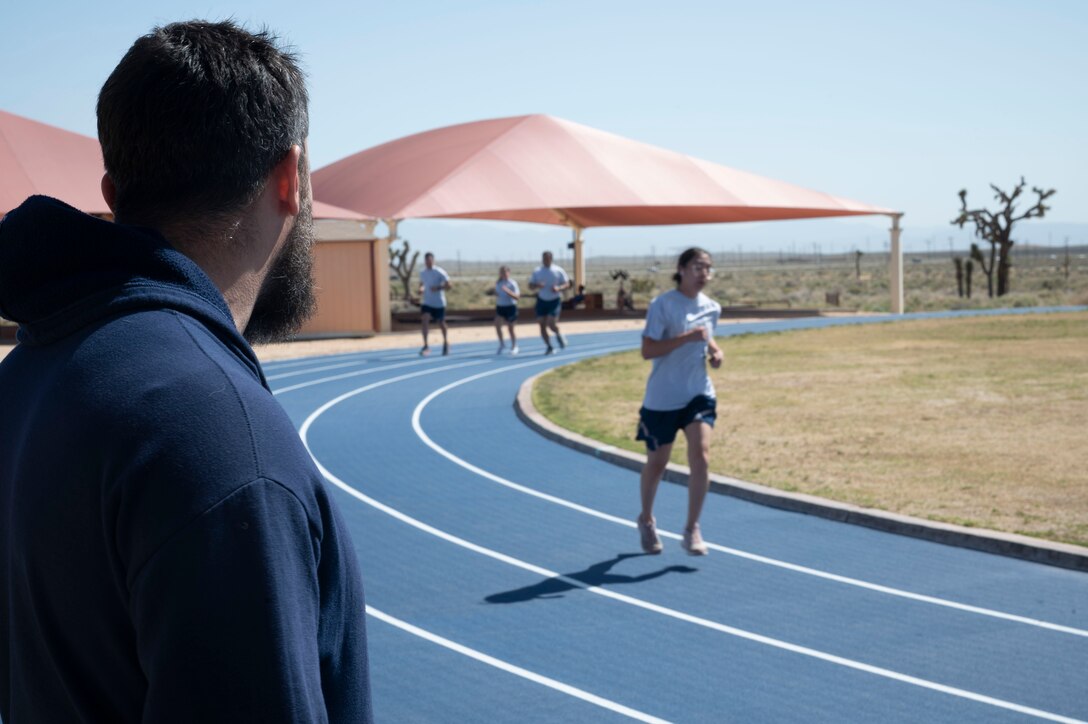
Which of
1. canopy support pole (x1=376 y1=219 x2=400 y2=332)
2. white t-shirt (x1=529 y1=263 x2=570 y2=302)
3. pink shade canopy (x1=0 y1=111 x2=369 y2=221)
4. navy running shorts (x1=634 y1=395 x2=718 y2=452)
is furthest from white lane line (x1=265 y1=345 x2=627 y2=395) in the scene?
navy running shorts (x1=634 y1=395 x2=718 y2=452)

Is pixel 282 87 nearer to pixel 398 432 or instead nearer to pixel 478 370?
pixel 398 432

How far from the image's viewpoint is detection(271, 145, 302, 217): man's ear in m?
1.63

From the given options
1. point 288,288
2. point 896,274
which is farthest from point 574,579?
point 896,274

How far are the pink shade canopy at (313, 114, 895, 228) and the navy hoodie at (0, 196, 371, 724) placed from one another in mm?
31266

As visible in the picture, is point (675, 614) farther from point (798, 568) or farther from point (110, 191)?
point (110, 191)

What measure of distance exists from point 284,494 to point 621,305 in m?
39.6

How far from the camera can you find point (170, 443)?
129 centimetres

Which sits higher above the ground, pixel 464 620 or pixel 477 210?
pixel 477 210

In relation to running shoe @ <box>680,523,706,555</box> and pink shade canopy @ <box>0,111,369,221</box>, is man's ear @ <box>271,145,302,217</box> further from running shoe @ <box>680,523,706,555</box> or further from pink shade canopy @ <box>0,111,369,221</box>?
pink shade canopy @ <box>0,111,369,221</box>

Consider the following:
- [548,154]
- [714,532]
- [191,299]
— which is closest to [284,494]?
[191,299]

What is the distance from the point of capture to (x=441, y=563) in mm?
8484

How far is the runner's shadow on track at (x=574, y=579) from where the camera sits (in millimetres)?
7617

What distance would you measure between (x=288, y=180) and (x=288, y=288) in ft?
0.69

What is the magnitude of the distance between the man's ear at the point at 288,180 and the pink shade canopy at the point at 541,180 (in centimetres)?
3110
